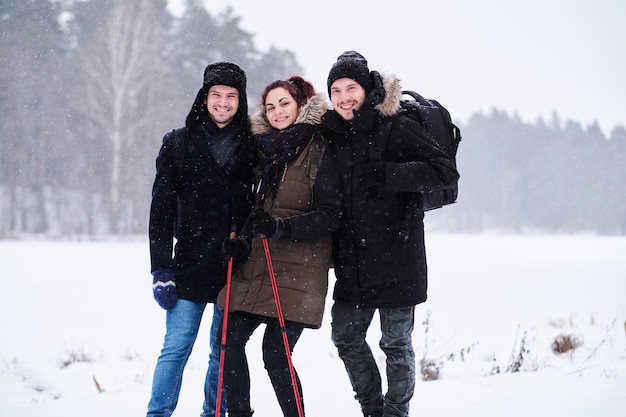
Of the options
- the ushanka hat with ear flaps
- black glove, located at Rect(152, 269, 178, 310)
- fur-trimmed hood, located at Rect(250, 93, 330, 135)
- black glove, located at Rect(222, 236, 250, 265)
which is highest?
the ushanka hat with ear flaps

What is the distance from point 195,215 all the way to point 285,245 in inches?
24.1

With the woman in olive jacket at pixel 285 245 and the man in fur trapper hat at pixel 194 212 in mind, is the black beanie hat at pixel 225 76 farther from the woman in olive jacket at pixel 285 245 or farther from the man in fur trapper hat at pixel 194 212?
the woman in olive jacket at pixel 285 245

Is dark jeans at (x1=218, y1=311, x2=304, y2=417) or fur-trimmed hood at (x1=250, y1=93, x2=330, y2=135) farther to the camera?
fur-trimmed hood at (x1=250, y1=93, x2=330, y2=135)

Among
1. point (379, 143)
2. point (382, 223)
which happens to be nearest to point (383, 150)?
point (379, 143)

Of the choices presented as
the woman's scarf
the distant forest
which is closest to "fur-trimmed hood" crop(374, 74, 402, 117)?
the woman's scarf

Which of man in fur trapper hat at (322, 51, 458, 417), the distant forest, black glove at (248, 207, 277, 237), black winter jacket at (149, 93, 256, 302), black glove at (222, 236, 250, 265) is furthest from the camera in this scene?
the distant forest

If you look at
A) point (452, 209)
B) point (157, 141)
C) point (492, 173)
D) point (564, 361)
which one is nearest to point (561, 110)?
point (492, 173)

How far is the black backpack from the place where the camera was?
3.14 meters

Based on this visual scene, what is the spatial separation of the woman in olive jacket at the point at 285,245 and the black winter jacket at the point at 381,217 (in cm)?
12

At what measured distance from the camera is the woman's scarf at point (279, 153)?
3.12 metres

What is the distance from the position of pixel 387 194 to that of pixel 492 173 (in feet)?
169

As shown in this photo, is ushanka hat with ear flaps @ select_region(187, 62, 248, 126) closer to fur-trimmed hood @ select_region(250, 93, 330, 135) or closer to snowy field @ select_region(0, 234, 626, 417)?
fur-trimmed hood @ select_region(250, 93, 330, 135)

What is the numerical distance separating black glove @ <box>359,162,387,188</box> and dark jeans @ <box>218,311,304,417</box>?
88cm

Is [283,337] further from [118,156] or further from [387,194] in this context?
[118,156]
